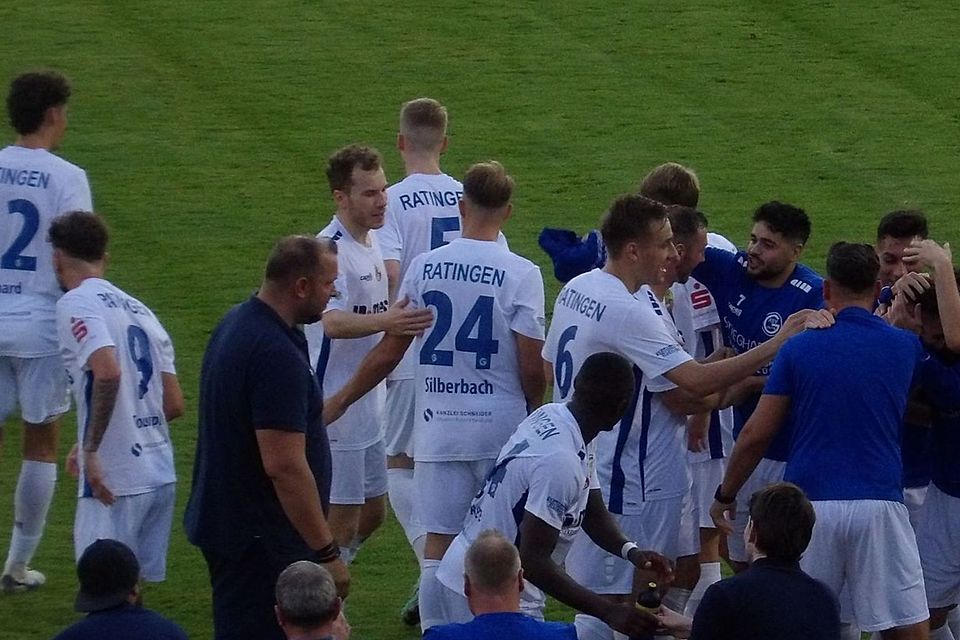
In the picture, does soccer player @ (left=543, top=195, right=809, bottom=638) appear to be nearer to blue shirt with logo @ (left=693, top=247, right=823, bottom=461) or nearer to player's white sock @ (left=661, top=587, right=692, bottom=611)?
blue shirt with logo @ (left=693, top=247, right=823, bottom=461)

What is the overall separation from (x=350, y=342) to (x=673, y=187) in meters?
1.54

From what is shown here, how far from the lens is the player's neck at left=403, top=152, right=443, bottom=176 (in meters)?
7.80

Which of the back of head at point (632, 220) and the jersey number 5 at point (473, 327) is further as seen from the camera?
the jersey number 5 at point (473, 327)

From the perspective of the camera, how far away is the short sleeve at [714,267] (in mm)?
6957

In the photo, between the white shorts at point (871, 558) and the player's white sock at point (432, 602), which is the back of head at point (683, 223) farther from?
the player's white sock at point (432, 602)

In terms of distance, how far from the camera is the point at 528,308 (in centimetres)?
648

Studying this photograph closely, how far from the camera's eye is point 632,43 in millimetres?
14977

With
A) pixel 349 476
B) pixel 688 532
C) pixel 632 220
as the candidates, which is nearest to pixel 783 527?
pixel 632 220

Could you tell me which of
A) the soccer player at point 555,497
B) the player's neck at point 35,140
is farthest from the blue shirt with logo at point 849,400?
the player's neck at point 35,140

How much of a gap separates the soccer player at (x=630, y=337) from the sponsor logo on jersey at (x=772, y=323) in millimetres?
431

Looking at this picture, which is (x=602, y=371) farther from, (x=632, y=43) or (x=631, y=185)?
(x=632, y=43)

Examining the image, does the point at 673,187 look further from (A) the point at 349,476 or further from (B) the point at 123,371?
(B) the point at 123,371

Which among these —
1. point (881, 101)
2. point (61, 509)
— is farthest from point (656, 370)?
point (881, 101)

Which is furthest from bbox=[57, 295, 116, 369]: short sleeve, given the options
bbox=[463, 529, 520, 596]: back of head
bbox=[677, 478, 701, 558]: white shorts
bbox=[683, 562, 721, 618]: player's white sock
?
bbox=[683, 562, 721, 618]: player's white sock
